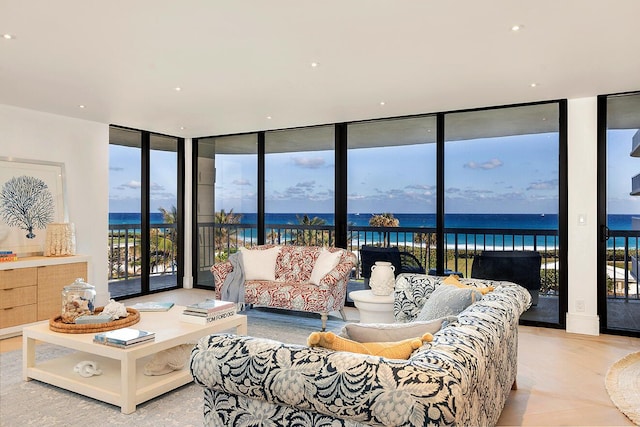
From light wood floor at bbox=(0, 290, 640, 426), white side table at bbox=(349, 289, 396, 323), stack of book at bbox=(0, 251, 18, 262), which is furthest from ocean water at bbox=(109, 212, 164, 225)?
white side table at bbox=(349, 289, 396, 323)

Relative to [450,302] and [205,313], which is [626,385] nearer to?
[450,302]

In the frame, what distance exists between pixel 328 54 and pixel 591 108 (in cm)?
293

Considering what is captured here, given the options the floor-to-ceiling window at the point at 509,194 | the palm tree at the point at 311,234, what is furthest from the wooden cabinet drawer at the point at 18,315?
the floor-to-ceiling window at the point at 509,194

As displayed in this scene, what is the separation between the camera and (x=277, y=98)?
4.43 m

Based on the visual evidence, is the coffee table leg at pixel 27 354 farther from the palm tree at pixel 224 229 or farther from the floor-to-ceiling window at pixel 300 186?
the palm tree at pixel 224 229

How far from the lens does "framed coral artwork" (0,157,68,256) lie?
463 centimetres

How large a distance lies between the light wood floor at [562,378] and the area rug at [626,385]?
0.14 ft

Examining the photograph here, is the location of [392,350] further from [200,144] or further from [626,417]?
[200,144]

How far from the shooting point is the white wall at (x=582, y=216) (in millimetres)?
4418

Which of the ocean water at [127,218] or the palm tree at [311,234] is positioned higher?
the ocean water at [127,218]

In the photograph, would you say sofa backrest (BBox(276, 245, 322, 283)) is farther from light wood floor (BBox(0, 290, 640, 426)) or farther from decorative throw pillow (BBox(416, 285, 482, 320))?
decorative throw pillow (BBox(416, 285, 482, 320))

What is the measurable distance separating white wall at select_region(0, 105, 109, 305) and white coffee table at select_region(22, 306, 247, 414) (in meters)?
2.20

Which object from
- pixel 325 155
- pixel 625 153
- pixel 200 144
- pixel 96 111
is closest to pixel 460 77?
pixel 625 153

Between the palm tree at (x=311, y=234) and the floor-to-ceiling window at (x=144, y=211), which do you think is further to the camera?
the floor-to-ceiling window at (x=144, y=211)
